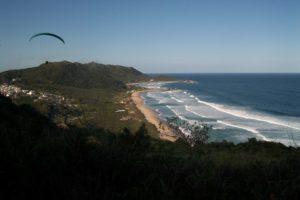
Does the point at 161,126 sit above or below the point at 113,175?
below

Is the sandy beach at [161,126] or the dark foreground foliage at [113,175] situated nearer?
the dark foreground foliage at [113,175]

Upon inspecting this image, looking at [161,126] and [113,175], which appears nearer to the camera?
[113,175]

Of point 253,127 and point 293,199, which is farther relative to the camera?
point 253,127

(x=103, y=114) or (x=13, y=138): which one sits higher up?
(x=13, y=138)

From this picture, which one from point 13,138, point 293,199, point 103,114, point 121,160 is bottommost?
point 103,114

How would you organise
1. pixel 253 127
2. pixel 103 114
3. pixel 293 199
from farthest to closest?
1. pixel 103 114
2. pixel 253 127
3. pixel 293 199

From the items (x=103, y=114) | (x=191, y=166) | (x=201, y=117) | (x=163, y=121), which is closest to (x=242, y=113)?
(x=201, y=117)

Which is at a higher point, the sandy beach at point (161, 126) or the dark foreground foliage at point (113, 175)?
the dark foreground foliage at point (113, 175)

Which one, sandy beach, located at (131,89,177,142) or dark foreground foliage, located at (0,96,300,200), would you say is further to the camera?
sandy beach, located at (131,89,177,142)

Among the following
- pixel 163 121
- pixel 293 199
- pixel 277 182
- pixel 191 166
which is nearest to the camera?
pixel 293 199

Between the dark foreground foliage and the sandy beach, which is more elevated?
the dark foreground foliage

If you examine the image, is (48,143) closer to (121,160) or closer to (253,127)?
(121,160)
